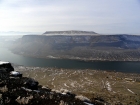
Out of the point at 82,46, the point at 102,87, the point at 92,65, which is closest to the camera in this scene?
the point at 102,87

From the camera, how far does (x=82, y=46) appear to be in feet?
492

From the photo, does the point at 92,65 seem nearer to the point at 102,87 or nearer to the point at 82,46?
the point at 102,87

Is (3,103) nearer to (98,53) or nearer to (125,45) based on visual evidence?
(98,53)

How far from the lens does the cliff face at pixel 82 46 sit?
12680 cm

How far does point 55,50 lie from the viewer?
14138 centimetres

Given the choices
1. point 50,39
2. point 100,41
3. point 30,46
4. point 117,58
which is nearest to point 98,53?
point 117,58

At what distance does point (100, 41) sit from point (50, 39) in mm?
45429

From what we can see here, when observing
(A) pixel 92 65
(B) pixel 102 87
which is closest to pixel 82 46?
(A) pixel 92 65

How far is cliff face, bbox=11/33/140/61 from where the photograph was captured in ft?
416

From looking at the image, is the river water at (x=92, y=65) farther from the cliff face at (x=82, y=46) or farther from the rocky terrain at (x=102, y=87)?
the rocky terrain at (x=102, y=87)

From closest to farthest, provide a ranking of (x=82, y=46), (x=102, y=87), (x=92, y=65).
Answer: (x=102, y=87), (x=92, y=65), (x=82, y=46)

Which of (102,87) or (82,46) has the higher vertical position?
(82,46)

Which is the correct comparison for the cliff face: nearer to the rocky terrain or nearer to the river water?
the river water

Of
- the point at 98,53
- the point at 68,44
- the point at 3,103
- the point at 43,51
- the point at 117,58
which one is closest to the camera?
the point at 3,103
